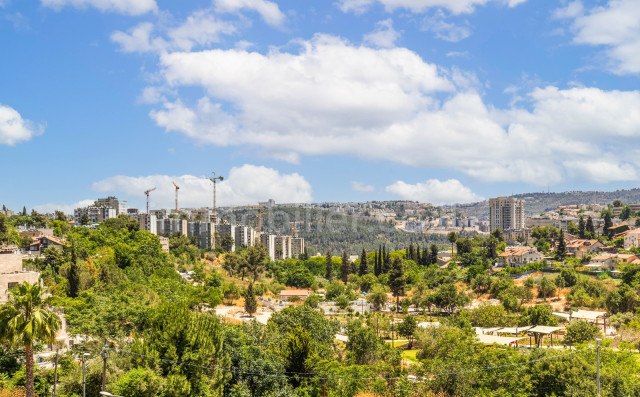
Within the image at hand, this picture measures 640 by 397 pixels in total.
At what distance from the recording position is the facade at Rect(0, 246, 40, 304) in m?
28.5

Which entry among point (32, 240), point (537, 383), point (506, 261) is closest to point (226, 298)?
point (32, 240)

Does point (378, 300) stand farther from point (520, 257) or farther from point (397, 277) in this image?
point (520, 257)

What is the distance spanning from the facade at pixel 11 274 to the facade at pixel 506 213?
155 metres

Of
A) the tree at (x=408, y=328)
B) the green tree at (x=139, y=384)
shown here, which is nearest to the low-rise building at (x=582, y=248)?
the tree at (x=408, y=328)

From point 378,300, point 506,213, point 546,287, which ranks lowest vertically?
point 378,300

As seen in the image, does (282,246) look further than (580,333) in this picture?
Yes

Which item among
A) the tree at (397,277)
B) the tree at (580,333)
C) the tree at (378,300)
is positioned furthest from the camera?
the tree at (397,277)

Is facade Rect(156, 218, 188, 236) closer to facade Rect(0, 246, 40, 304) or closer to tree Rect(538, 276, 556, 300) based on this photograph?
tree Rect(538, 276, 556, 300)

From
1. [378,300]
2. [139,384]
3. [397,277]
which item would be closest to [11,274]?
[139,384]

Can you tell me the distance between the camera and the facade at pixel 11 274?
1122 inches

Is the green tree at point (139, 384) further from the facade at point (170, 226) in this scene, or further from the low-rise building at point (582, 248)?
the facade at point (170, 226)

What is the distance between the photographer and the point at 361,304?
5600 centimetres

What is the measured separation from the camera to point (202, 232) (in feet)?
338

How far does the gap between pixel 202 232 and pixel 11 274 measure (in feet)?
244
